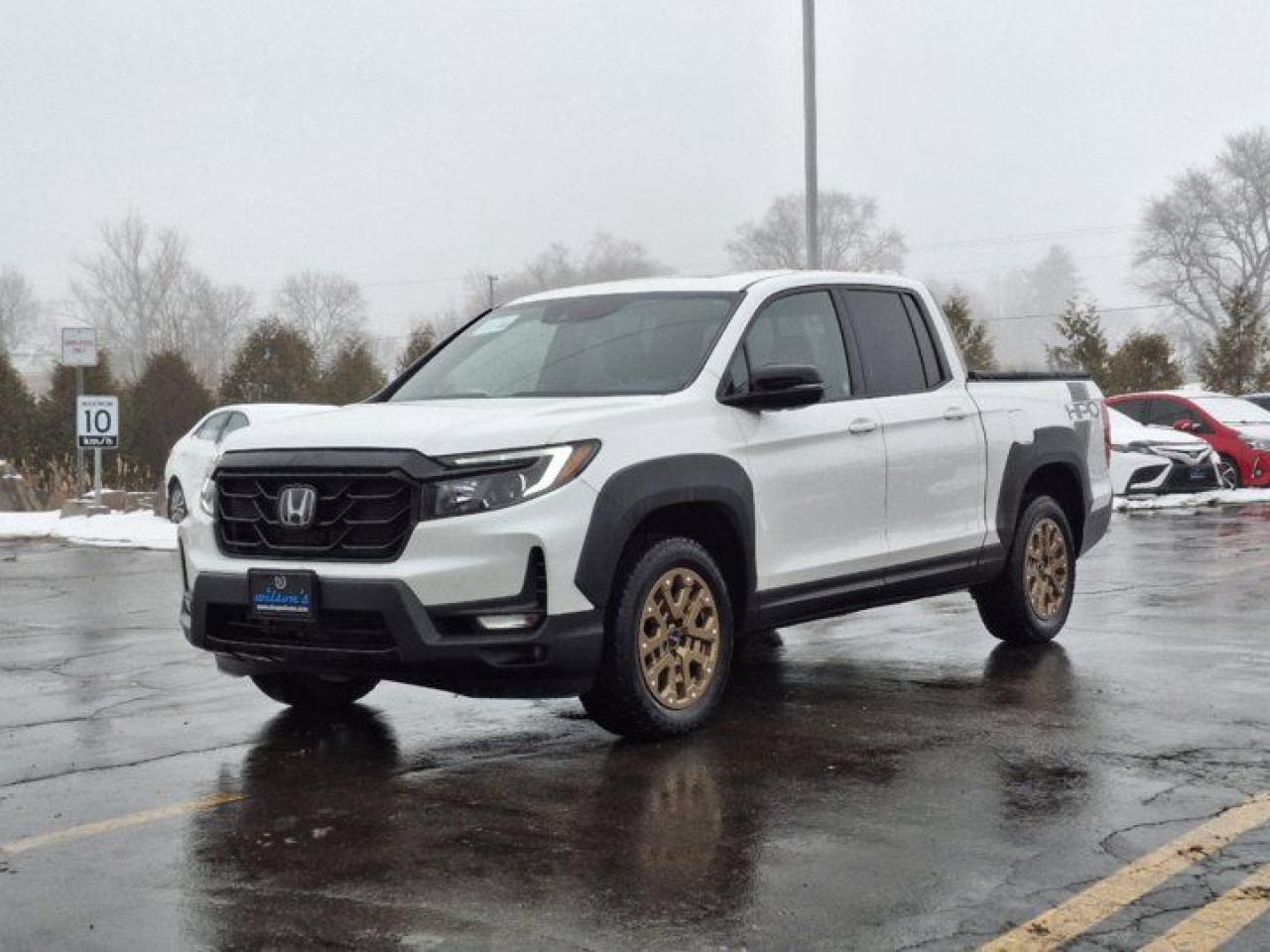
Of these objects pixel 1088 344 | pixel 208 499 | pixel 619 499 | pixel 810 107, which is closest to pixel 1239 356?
pixel 1088 344

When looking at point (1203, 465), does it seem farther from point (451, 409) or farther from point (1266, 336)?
point (451, 409)

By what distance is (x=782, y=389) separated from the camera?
6.87m

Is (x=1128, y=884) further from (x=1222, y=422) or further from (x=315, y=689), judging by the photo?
(x=1222, y=422)

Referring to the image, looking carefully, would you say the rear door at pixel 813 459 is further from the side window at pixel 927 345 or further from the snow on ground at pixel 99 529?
the snow on ground at pixel 99 529

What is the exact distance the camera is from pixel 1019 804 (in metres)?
5.50

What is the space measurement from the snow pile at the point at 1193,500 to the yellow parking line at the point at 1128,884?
16.1 m

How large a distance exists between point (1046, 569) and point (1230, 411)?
16557 mm

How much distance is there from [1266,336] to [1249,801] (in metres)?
32.1

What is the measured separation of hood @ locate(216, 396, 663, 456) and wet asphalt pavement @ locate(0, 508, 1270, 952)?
1206 millimetres

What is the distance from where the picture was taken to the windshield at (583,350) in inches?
282

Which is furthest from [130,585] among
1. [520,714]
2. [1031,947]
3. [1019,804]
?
[1031,947]

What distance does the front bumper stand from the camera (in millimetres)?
5992

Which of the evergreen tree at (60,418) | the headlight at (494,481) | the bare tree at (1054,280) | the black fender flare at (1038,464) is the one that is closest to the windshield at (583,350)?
the headlight at (494,481)

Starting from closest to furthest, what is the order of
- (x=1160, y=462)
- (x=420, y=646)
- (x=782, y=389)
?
(x=420, y=646), (x=782, y=389), (x=1160, y=462)
